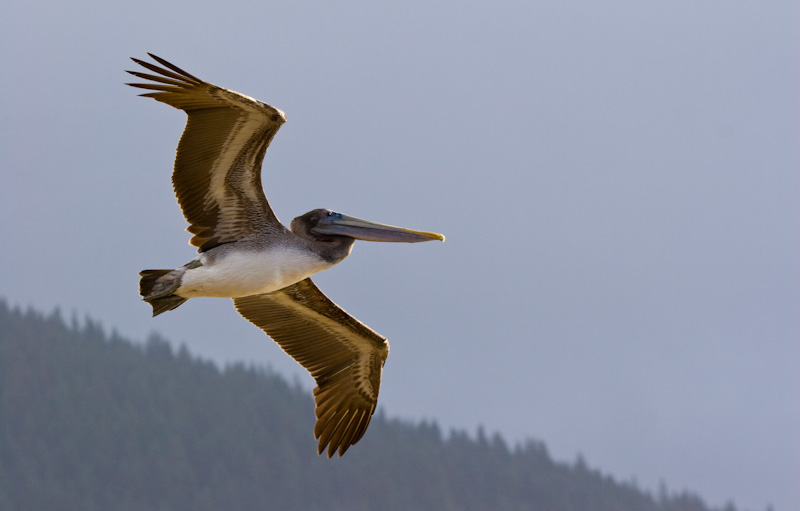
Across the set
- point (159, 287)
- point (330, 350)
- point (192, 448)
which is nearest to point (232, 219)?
point (159, 287)

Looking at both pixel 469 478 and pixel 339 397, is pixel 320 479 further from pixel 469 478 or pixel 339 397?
pixel 339 397

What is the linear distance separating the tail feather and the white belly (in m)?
0.07

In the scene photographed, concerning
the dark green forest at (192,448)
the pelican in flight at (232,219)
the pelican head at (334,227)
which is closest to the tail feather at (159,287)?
the pelican in flight at (232,219)

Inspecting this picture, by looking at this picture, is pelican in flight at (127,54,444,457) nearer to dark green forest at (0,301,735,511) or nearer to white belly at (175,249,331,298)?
white belly at (175,249,331,298)

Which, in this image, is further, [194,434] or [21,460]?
[194,434]

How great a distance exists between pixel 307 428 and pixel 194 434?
40.7 feet

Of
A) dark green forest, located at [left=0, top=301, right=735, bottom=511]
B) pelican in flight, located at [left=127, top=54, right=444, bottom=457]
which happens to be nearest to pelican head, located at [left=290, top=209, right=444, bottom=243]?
pelican in flight, located at [left=127, top=54, right=444, bottom=457]

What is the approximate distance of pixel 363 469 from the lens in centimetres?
12438

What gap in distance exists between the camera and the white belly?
420 inches

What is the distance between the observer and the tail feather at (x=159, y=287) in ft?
34.8

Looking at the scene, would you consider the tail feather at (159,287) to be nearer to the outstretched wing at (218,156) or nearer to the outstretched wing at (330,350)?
the outstretched wing at (218,156)

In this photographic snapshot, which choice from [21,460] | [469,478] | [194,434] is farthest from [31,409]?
[469,478]

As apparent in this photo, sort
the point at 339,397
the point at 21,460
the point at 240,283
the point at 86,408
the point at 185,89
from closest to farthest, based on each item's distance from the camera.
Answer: the point at 185,89
the point at 240,283
the point at 339,397
the point at 21,460
the point at 86,408

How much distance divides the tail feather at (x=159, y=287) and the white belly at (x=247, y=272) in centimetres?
7
